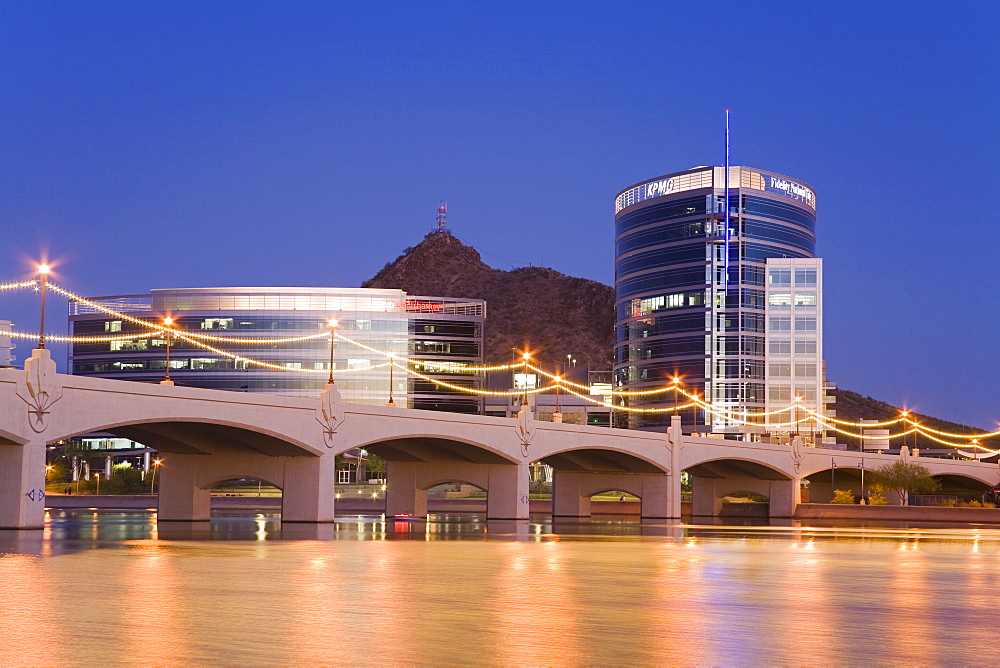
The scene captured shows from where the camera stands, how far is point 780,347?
6673 inches

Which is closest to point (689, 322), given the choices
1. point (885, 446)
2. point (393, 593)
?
point (885, 446)

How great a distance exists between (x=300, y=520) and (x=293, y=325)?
10397 cm

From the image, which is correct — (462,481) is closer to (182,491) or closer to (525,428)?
(525,428)

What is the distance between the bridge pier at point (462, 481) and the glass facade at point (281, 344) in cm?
7429

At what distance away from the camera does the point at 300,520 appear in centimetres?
6575

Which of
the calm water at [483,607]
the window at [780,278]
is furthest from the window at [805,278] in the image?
the calm water at [483,607]

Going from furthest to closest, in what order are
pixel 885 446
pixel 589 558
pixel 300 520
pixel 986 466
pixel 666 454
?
pixel 885 446 < pixel 986 466 < pixel 666 454 < pixel 300 520 < pixel 589 558

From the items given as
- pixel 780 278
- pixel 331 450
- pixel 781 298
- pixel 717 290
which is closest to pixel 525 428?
pixel 331 450

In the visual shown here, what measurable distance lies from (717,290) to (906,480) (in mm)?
52242

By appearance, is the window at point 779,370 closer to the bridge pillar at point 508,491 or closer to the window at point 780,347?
the window at point 780,347

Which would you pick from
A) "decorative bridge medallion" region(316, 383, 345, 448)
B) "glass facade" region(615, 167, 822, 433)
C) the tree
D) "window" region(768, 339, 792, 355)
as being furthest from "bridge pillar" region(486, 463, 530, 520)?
"window" region(768, 339, 792, 355)

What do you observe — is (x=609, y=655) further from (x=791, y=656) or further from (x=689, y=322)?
(x=689, y=322)

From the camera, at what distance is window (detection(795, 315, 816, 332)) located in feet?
557

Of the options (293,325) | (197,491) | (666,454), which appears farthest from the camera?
(293,325)
